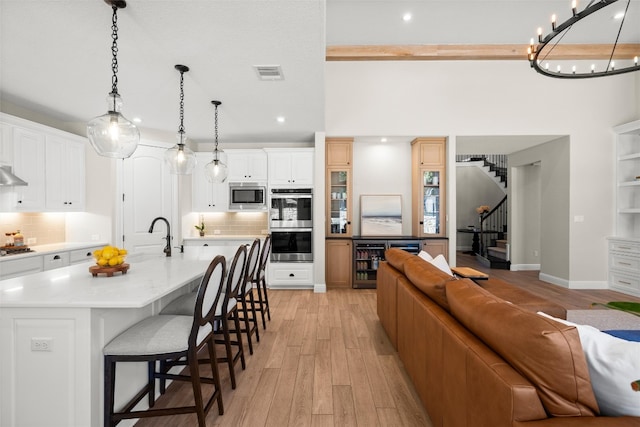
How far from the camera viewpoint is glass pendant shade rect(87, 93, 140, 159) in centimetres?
199

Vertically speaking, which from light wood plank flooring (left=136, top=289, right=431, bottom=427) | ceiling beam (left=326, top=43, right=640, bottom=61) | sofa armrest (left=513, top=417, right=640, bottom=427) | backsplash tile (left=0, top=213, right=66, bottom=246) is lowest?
light wood plank flooring (left=136, top=289, right=431, bottom=427)

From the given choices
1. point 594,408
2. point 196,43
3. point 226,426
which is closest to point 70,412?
point 226,426

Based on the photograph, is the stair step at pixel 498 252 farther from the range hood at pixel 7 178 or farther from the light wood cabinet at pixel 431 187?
the range hood at pixel 7 178

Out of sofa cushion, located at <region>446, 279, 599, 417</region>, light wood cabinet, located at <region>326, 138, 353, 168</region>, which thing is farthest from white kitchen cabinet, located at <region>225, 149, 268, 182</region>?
sofa cushion, located at <region>446, 279, 599, 417</region>

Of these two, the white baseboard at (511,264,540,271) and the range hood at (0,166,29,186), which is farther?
the white baseboard at (511,264,540,271)

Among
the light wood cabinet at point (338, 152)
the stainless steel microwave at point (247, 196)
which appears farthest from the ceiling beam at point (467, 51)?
the stainless steel microwave at point (247, 196)

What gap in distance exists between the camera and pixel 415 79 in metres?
5.30

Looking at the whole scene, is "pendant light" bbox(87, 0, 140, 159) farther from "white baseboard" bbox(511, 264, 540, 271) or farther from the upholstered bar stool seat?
"white baseboard" bbox(511, 264, 540, 271)

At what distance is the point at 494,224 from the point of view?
911 centimetres

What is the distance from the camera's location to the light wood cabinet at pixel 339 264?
5273 mm

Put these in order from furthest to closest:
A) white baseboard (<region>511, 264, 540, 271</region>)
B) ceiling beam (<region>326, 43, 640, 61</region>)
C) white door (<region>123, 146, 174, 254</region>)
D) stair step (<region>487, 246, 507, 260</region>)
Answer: stair step (<region>487, 246, 507, 260</region>), white baseboard (<region>511, 264, 540, 271</region>), ceiling beam (<region>326, 43, 640, 61</region>), white door (<region>123, 146, 174, 254</region>)

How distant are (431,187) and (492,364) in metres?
4.52

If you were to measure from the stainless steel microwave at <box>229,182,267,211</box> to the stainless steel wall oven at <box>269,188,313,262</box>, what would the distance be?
0.27m

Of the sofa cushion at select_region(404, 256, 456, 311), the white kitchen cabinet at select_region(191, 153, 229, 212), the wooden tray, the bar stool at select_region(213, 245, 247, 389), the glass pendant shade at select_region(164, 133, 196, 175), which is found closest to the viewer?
the sofa cushion at select_region(404, 256, 456, 311)
